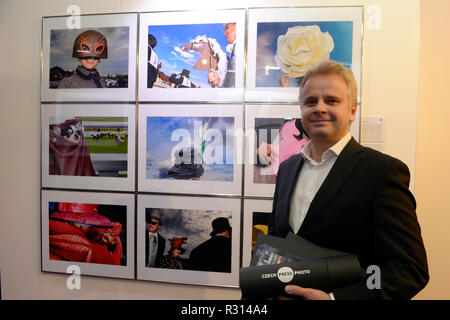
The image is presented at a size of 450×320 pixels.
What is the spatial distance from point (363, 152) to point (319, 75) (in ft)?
1.09

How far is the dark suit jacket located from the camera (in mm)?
932

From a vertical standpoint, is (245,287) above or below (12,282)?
above

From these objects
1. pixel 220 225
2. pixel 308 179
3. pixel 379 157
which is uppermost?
pixel 379 157

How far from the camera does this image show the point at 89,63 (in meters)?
2.09

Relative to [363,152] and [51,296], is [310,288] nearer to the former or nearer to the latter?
[363,152]

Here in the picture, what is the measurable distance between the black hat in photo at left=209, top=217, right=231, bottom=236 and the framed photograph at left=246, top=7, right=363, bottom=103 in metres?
0.83

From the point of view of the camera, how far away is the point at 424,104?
187 cm

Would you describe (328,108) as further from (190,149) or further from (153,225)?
(153,225)

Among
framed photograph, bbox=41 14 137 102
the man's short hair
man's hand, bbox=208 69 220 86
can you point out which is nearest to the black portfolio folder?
the man's short hair

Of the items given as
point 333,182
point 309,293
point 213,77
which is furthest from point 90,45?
point 309,293

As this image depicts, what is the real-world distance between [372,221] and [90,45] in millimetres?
2103

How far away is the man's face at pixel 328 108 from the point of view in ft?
3.55

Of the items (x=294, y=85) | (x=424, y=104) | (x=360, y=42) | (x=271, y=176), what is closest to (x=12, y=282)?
(x=271, y=176)

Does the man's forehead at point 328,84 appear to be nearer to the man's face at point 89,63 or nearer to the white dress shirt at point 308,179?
the white dress shirt at point 308,179
